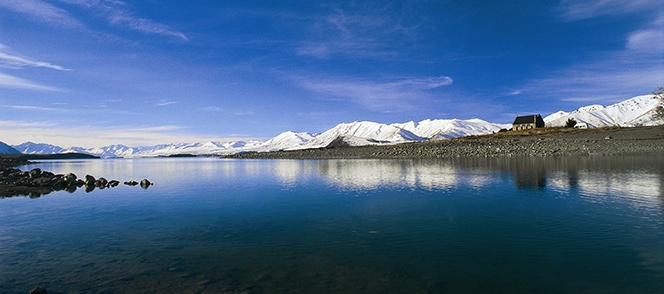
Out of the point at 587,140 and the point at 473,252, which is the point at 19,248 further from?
the point at 587,140

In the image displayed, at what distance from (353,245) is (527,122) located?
550 ft

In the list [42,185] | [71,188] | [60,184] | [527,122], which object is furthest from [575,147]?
[42,185]

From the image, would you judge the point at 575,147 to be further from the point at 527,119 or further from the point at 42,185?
the point at 42,185

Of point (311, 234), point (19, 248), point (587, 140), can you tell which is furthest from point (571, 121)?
point (19, 248)

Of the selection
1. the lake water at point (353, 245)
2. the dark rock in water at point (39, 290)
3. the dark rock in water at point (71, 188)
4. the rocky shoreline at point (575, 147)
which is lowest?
the lake water at point (353, 245)

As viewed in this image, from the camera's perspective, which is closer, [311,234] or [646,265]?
[646,265]

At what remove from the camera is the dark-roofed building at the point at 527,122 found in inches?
6029

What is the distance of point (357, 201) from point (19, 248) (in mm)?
17544

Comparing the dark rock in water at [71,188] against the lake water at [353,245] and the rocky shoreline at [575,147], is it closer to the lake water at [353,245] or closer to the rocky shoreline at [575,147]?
the lake water at [353,245]

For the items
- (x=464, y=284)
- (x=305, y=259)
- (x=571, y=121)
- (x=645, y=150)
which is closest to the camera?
(x=464, y=284)

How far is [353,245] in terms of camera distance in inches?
531

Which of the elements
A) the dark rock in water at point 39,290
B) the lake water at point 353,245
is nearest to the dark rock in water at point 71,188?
the lake water at point 353,245

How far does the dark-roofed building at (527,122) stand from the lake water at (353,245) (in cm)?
14415

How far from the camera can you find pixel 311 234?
50.5 feet
